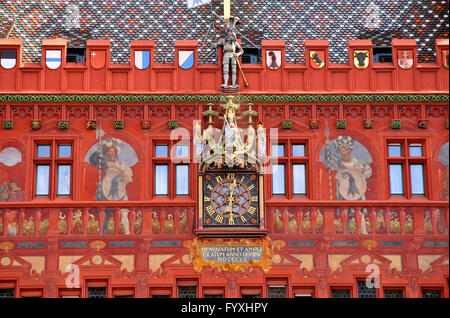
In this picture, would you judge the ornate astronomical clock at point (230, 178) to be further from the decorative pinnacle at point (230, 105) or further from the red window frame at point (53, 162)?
the red window frame at point (53, 162)

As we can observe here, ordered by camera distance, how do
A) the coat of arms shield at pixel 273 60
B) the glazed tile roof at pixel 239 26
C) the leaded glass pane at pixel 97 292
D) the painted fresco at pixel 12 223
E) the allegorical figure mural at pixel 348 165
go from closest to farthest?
the leaded glass pane at pixel 97 292 → the painted fresco at pixel 12 223 → the allegorical figure mural at pixel 348 165 → the coat of arms shield at pixel 273 60 → the glazed tile roof at pixel 239 26

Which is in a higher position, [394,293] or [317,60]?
[317,60]

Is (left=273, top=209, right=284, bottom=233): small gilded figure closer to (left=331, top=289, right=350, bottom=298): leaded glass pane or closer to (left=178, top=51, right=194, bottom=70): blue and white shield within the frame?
(left=331, top=289, right=350, bottom=298): leaded glass pane

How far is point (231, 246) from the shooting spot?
3011 centimetres

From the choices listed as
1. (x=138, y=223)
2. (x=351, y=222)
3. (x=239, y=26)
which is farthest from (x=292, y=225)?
(x=239, y=26)

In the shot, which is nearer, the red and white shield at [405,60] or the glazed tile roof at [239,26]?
the red and white shield at [405,60]

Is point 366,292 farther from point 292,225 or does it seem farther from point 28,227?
point 28,227

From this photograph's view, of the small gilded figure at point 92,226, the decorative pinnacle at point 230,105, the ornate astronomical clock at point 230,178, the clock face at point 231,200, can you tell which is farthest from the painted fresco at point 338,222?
the small gilded figure at point 92,226

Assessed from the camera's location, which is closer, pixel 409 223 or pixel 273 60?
pixel 409 223

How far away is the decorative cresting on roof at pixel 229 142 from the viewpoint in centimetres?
3061

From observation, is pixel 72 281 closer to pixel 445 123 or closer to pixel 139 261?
pixel 139 261

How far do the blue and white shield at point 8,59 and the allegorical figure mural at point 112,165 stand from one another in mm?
3416

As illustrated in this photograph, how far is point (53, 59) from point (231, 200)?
663 centimetres

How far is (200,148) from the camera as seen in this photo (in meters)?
30.9
